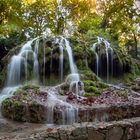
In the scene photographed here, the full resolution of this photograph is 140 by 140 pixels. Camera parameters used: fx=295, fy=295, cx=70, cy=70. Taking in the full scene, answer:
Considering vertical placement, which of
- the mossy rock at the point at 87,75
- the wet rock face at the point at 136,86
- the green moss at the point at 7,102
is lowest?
the green moss at the point at 7,102

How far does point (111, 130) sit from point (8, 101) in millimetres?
5036

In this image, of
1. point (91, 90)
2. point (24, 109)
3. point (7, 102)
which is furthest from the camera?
point (91, 90)

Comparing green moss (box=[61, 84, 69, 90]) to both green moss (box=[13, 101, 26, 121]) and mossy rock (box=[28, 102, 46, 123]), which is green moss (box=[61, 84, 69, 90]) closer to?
mossy rock (box=[28, 102, 46, 123])

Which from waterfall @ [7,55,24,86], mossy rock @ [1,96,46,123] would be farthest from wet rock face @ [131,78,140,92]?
mossy rock @ [1,96,46,123]

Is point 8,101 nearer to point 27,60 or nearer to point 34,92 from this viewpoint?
point 34,92

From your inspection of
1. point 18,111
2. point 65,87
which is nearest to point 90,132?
point 18,111

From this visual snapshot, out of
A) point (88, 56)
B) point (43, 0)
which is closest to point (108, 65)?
point (88, 56)

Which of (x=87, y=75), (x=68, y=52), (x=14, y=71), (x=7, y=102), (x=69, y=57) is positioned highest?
(x=68, y=52)

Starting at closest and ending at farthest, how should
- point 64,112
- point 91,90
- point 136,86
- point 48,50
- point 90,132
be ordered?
1. point 90,132
2. point 64,112
3. point 91,90
4. point 136,86
5. point 48,50

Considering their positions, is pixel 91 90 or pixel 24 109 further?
pixel 91 90

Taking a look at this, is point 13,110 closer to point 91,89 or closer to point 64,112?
point 64,112

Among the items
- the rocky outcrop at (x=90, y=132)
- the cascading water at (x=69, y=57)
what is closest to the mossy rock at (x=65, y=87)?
the cascading water at (x=69, y=57)

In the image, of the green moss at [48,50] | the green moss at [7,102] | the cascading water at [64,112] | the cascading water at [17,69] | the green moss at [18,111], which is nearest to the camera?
the cascading water at [64,112]

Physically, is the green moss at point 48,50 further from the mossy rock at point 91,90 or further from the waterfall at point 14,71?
the mossy rock at point 91,90
